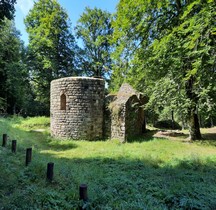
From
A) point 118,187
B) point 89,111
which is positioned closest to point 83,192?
point 118,187

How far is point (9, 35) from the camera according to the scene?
86.0 feet

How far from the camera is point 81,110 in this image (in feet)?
42.8

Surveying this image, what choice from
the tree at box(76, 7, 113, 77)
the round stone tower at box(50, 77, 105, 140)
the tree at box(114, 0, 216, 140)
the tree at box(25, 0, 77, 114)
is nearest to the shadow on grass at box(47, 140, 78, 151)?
the round stone tower at box(50, 77, 105, 140)

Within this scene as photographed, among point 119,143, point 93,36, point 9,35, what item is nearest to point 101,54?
point 93,36

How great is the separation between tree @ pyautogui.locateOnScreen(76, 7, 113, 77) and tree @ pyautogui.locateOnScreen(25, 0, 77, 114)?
2038mm

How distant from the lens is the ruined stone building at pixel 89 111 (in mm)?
12867

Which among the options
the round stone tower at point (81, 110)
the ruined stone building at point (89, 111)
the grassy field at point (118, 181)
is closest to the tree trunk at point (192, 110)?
the grassy field at point (118, 181)

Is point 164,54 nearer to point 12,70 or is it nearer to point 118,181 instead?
point 118,181

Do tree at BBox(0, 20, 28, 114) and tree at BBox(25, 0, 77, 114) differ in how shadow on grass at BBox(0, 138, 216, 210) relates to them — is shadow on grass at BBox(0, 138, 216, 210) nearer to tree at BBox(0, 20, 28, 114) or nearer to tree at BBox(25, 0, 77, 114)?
tree at BBox(25, 0, 77, 114)

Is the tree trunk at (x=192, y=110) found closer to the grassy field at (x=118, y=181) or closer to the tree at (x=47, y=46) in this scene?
the grassy field at (x=118, y=181)

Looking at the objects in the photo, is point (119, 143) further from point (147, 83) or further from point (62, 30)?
point (62, 30)

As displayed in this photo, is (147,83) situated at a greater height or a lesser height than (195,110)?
greater

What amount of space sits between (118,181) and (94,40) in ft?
79.0

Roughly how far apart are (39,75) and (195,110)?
60.7ft
